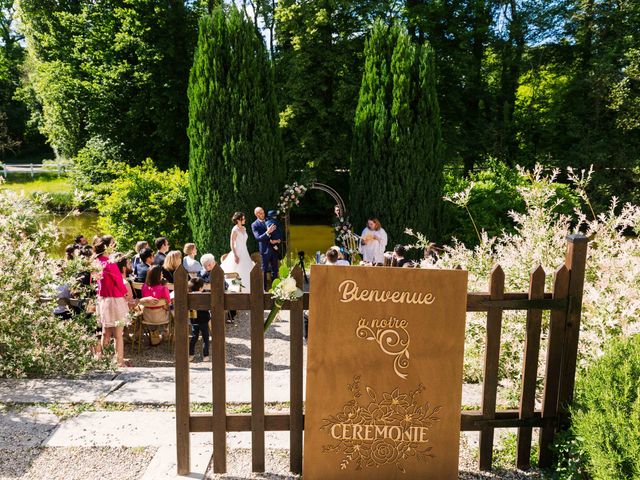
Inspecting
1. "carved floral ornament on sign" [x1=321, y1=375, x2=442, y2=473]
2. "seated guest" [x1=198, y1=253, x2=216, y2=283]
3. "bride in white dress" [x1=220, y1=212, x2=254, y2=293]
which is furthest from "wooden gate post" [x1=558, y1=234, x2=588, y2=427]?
"bride in white dress" [x1=220, y1=212, x2=254, y2=293]

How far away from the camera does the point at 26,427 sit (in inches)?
151

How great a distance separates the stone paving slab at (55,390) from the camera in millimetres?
4277

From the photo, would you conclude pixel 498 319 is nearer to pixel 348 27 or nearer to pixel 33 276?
pixel 33 276

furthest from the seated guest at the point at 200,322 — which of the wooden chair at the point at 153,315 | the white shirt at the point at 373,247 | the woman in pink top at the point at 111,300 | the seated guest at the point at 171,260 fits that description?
the white shirt at the point at 373,247

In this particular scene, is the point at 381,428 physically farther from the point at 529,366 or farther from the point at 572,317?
the point at 572,317

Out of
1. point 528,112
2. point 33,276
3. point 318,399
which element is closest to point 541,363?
point 318,399

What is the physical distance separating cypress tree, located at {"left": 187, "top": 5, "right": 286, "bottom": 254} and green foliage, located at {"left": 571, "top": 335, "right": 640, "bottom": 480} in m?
9.51

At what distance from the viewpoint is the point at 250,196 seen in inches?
472

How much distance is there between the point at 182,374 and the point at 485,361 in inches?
75.8

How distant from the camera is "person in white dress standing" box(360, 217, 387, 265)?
1070 cm

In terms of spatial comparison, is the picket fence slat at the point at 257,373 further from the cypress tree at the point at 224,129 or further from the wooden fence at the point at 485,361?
the cypress tree at the point at 224,129

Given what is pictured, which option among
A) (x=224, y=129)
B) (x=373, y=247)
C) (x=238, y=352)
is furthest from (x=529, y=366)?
(x=224, y=129)

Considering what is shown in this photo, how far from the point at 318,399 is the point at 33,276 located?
3.87 metres

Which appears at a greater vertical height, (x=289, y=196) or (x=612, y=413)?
(x=289, y=196)
